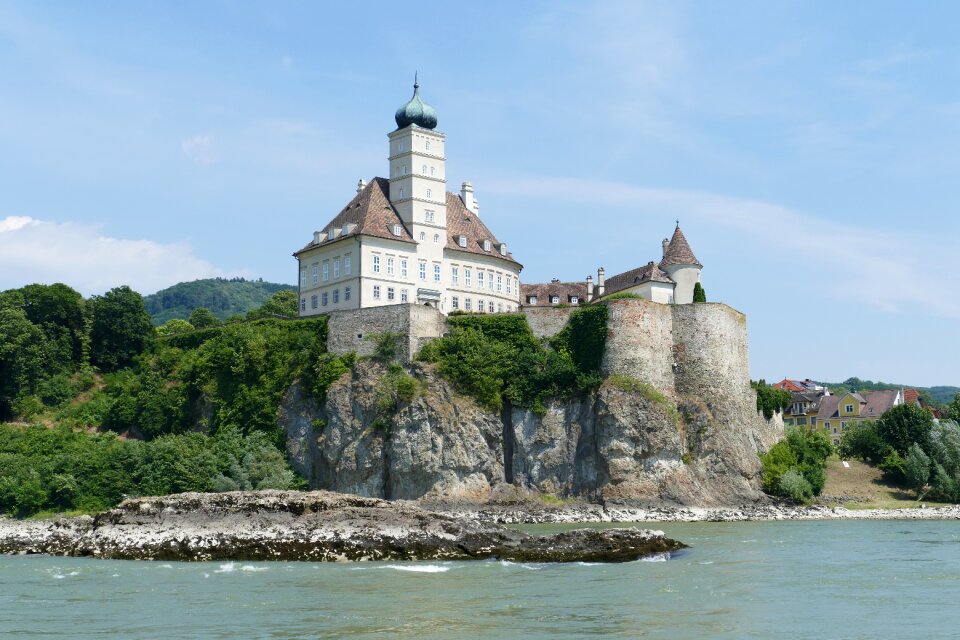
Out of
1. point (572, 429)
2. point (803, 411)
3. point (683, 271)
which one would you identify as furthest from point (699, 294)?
point (803, 411)

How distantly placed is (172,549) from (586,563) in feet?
42.7

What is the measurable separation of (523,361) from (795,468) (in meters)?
14.7

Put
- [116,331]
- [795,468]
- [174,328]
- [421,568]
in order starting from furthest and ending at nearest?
[174,328]
[116,331]
[795,468]
[421,568]

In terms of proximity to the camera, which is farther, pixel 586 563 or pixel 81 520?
pixel 81 520

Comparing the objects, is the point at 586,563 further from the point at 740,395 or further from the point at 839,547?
the point at 740,395

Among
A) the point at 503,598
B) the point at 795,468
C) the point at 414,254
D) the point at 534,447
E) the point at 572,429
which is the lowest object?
the point at 503,598

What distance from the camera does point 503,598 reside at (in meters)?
27.5

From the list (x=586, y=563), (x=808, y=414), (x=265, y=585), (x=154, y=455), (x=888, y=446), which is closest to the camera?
(x=265, y=585)

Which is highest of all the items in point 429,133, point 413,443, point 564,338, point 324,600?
point 429,133

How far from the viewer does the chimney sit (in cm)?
7250

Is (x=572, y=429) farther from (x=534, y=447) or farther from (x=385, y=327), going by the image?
(x=385, y=327)

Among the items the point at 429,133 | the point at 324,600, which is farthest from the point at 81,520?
the point at 429,133

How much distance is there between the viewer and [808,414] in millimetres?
98500

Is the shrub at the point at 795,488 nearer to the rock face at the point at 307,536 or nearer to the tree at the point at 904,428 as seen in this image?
the tree at the point at 904,428
